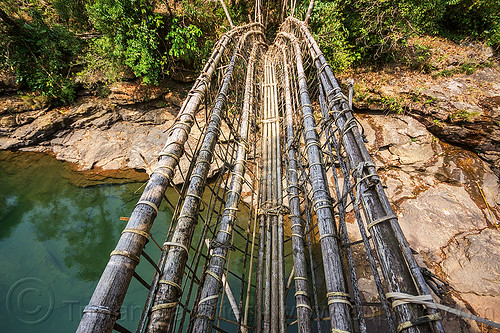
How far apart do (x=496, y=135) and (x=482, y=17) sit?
308 cm

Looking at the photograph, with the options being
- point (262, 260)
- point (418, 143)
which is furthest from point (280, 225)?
point (418, 143)

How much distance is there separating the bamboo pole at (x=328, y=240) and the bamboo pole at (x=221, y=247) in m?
0.78

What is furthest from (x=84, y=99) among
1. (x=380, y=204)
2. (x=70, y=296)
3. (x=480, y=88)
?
(x=480, y=88)

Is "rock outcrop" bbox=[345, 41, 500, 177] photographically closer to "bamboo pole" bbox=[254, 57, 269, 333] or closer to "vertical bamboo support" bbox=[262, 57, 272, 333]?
"vertical bamboo support" bbox=[262, 57, 272, 333]

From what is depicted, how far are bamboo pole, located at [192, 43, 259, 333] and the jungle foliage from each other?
9.05ft

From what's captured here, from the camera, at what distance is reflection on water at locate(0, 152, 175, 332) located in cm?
254

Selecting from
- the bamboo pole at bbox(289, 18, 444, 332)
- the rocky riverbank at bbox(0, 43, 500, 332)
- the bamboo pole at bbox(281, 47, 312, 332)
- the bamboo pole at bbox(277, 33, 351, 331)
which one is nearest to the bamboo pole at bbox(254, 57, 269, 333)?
the bamboo pole at bbox(281, 47, 312, 332)

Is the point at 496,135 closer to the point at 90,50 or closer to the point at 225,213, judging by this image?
the point at 225,213

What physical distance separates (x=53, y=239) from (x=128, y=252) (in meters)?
3.84

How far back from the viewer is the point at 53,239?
3.42 m

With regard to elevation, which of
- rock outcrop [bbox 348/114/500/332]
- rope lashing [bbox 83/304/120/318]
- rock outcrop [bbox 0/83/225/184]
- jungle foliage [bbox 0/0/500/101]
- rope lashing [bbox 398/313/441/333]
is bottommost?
rope lashing [bbox 83/304/120/318]

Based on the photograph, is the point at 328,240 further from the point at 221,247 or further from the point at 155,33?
the point at 155,33

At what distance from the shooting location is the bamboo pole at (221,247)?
1337mm

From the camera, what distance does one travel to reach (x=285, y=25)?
18.6 ft
